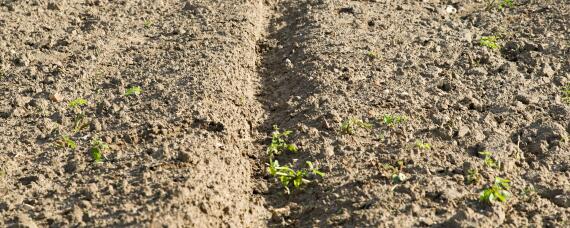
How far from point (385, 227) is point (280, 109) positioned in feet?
5.67

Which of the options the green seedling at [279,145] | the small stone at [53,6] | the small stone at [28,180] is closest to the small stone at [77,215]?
the small stone at [28,180]

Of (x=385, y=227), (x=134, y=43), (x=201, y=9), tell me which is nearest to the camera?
(x=385, y=227)

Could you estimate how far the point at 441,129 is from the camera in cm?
524

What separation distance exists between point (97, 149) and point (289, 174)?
1.27m

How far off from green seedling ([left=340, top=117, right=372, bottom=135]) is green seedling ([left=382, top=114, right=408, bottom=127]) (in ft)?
0.40

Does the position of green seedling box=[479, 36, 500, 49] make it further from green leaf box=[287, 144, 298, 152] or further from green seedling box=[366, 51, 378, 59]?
green leaf box=[287, 144, 298, 152]

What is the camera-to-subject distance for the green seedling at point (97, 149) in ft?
16.3

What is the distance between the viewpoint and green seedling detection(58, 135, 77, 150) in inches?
202

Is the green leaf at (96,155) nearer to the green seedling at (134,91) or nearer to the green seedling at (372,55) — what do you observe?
the green seedling at (134,91)

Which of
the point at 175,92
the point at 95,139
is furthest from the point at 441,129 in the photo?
the point at 95,139

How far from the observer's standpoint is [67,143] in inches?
204

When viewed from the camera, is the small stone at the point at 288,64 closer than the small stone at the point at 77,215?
No

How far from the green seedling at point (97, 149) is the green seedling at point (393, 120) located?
1.91 m

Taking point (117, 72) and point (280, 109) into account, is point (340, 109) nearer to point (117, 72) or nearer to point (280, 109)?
point (280, 109)
